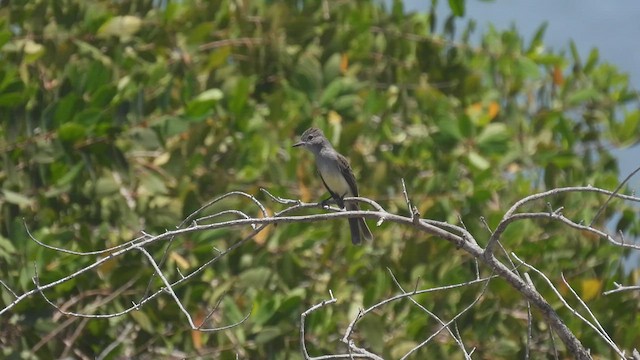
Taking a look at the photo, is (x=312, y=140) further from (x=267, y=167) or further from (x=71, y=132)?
(x=71, y=132)

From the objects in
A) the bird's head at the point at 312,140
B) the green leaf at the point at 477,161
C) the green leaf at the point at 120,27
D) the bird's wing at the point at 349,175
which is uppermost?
the green leaf at the point at 120,27

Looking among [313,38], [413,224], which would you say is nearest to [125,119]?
[313,38]

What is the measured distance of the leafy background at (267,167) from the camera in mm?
6656

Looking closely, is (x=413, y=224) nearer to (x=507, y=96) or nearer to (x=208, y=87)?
(x=208, y=87)

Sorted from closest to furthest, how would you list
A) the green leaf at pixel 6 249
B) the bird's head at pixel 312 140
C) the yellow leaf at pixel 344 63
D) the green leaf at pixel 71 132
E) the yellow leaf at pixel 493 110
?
1. the green leaf at pixel 6 249
2. the green leaf at pixel 71 132
3. the bird's head at pixel 312 140
4. the yellow leaf at pixel 344 63
5. the yellow leaf at pixel 493 110

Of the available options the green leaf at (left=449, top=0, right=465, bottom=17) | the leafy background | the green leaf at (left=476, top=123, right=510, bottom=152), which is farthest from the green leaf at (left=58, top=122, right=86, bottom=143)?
the green leaf at (left=476, top=123, right=510, bottom=152)

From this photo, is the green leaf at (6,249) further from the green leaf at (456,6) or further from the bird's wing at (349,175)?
the green leaf at (456,6)

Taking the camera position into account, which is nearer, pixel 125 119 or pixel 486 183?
pixel 125 119

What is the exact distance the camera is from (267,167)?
7594mm

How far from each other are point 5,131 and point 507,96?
4.21 m

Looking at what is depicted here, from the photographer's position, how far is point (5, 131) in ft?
21.6

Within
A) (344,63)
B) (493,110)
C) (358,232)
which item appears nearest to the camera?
(358,232)

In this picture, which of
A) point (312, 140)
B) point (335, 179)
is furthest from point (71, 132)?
point (335, 179)

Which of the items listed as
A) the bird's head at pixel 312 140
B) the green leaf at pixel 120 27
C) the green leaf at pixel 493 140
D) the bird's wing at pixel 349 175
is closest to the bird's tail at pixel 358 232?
the bird's wing at pixel 349 175
